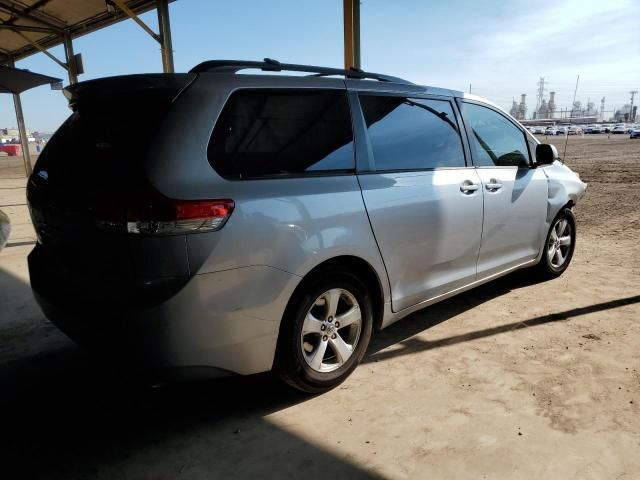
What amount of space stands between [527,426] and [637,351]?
1.32 metres

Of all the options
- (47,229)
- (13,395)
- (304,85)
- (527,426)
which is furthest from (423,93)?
(13,395)

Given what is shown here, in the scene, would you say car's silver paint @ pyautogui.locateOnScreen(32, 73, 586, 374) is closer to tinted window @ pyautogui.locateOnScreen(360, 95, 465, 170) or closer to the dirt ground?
tinted window @ pyautogui.locateOnScreen(360, 95, 465, 170)

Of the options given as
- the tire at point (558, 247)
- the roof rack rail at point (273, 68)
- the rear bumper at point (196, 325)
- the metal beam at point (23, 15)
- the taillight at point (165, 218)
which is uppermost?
the metal beam at point (23, 15)

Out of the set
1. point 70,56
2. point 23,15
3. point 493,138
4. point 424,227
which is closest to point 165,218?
point 424,227

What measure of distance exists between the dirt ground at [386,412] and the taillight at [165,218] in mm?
1065

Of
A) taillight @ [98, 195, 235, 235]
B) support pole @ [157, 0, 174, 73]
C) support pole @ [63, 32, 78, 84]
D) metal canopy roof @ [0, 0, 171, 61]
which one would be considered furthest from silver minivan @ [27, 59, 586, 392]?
support pole @ [63, 32, 78, 84]

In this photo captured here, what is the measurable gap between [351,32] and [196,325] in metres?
4.85

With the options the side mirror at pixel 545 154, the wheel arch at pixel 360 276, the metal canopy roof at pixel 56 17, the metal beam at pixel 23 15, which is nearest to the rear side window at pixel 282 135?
the wheel arch at pixel 360 276

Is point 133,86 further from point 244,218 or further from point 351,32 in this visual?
point 351,32

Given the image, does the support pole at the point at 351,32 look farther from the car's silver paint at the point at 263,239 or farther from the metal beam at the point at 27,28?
the metal beam at the point at 27,28

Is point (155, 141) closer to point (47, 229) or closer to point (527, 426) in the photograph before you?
point (47, 229)

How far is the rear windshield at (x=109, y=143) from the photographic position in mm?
2025

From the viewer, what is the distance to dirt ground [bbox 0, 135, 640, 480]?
6.80 feet

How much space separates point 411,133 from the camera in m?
3.05
